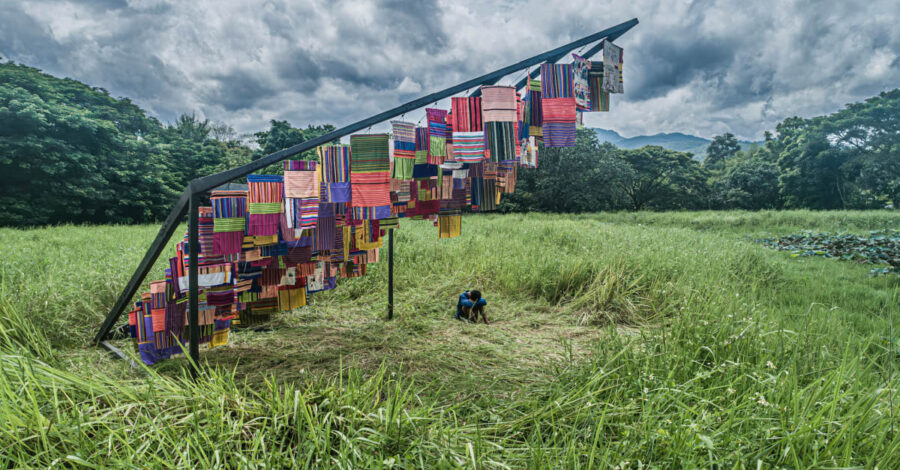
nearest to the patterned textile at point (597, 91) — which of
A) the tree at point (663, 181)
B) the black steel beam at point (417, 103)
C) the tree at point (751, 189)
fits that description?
the black steel beam at point (417, 103)

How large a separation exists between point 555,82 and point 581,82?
Result: 18cm

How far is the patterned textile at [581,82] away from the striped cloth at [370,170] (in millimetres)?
1039

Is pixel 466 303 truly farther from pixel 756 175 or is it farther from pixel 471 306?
pixel 756 175

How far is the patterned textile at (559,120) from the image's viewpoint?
1.82 m

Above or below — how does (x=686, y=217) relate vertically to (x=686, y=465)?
above

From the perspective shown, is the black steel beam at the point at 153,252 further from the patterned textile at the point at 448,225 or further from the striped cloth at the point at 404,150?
the patterned textile at the point at 448,225

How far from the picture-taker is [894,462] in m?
1.09

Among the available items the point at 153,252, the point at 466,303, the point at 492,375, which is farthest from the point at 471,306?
the point at 153,252

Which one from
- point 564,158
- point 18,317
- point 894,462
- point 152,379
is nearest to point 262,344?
point 152,379

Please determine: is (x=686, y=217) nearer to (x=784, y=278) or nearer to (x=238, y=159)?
(x=784, y=278)

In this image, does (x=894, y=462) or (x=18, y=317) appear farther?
(x=18, y=317)

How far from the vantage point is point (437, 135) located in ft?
6.36

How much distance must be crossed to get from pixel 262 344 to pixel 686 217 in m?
15.6

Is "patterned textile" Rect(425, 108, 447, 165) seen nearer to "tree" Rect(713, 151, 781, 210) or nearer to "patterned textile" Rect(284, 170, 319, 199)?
"patterned textile" Rect(284, 170, 319, 199)
